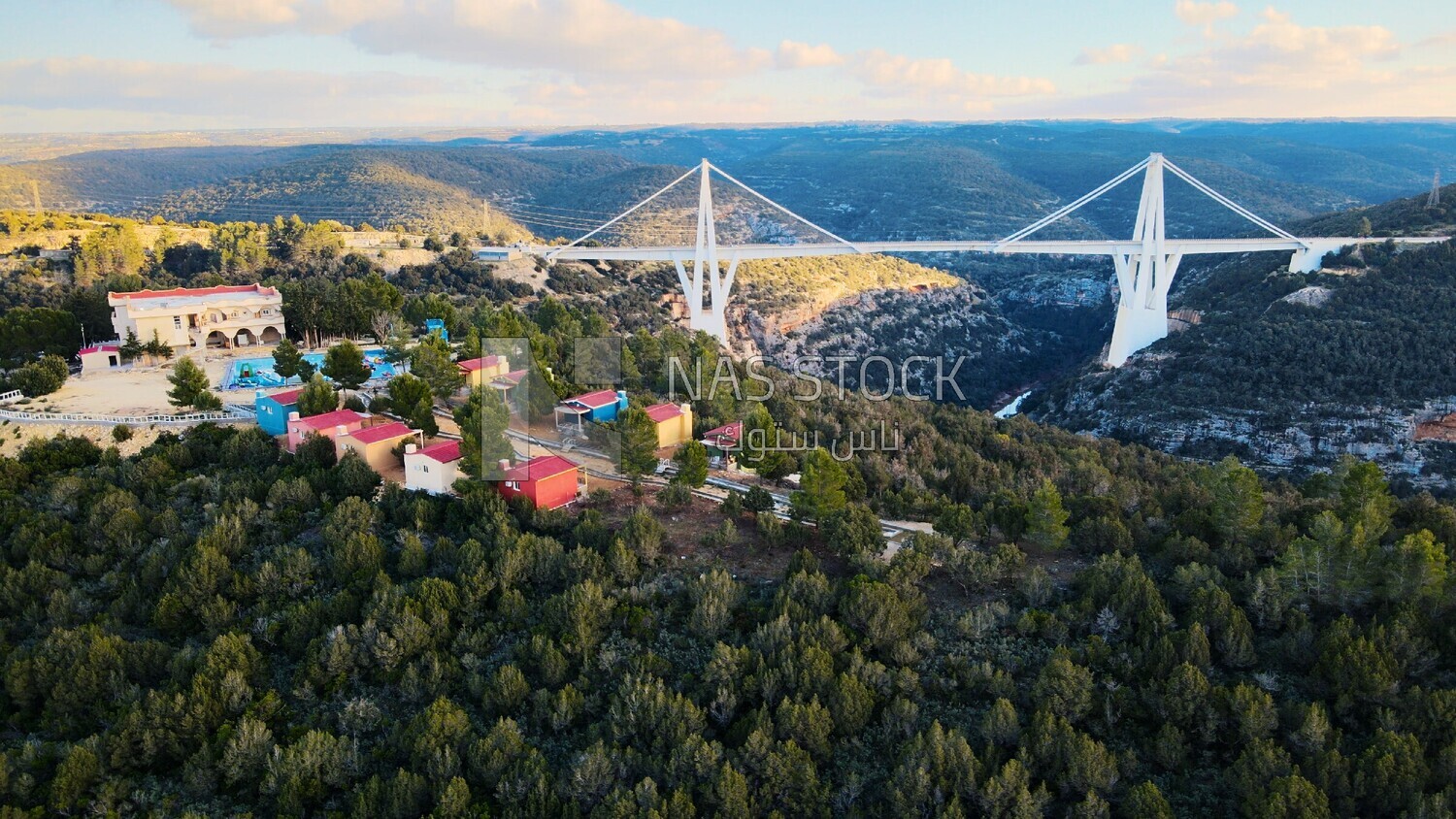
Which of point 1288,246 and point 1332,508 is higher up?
point 1288,246

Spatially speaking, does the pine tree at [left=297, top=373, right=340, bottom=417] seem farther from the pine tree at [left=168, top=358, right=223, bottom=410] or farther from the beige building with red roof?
the beige building with red roof

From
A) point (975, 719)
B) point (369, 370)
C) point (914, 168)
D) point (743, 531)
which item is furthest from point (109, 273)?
point (914, 168)

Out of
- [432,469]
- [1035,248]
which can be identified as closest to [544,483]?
[432,469]

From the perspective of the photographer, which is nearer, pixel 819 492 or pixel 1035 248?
pixel 819 492

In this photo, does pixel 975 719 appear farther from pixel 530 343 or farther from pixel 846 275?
pixel 846 275

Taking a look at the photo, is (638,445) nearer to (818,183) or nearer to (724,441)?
(724,441)

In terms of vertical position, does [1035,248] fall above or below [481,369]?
above
